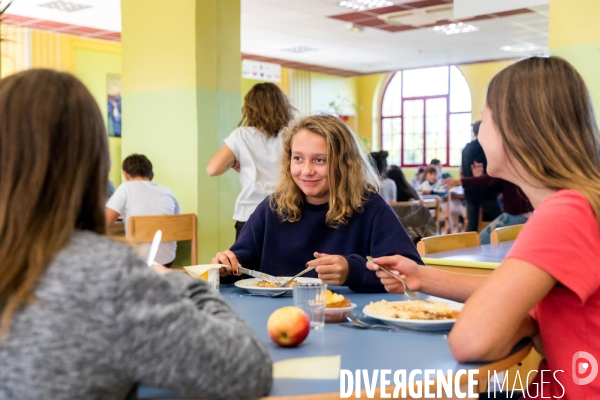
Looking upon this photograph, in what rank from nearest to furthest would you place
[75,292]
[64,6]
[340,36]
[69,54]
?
[75,292] < [64,6] < [69,54] < [340,36]

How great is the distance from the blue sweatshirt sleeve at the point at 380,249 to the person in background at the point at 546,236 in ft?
1.84

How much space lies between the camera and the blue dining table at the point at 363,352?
3.33ft

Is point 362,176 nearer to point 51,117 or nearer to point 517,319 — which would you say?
point 517,319

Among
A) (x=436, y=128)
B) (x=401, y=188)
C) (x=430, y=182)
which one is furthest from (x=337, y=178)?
(x=436, y=128)

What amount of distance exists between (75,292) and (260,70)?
10.7 meters

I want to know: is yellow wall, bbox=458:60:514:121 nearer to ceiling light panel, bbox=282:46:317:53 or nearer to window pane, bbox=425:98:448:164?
window pane, bbox=425:98:448:164

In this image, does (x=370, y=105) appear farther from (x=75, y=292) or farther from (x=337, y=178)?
(x=75, y=292)

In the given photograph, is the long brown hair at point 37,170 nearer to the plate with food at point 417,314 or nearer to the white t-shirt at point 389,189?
the plate with food at point 417,314

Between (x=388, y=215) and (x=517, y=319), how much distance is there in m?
0.87

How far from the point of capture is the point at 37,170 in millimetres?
858

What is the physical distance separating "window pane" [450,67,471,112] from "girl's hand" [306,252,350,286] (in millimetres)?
11416

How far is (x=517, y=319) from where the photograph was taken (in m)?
1.10

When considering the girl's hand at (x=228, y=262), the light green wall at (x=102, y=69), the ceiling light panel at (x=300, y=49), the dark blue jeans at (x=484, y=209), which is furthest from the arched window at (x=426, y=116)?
the girl's hand at (x=228, y=262)

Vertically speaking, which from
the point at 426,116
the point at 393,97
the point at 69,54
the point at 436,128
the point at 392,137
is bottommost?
the point at 392,137
